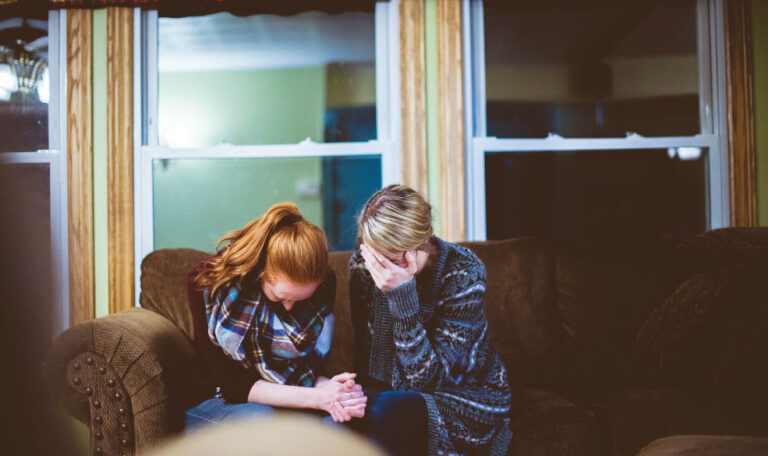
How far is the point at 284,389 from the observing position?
1.58m

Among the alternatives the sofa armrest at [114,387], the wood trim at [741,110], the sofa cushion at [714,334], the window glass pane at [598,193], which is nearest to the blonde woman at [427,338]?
the sofa armrest at [114,387]

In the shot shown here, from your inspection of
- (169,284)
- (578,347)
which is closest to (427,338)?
(578,347)

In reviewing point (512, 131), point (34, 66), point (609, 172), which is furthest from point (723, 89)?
point (34, 66)

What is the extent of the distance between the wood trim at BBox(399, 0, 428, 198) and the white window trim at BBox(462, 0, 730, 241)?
0.22m

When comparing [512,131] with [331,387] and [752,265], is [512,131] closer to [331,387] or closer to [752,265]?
[752,265]

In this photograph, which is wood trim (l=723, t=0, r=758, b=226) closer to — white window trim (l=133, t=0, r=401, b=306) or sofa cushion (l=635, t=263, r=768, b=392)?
sofa cushion (l=635, t=263, r=768, b=392)

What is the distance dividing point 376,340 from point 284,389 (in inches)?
14.1

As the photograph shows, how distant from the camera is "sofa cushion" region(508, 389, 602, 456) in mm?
1703

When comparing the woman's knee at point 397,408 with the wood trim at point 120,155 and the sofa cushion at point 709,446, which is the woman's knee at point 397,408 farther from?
the wood trim at point 120,155

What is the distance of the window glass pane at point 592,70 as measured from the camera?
9.68ft

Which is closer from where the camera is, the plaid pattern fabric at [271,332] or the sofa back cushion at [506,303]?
the plaid pattern fabric at [271,332]

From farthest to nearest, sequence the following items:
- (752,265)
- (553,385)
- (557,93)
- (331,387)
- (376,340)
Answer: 1. (557,93)
2. (553,385)
3. (752,265)
4. (376,340)
5. (331,387)

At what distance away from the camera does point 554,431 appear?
5.66ft

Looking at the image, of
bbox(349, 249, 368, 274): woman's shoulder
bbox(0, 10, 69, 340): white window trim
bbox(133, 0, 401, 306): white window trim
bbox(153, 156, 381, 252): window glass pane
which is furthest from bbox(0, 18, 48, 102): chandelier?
bbox(349, 249, 368, 274): woman's shoulder
